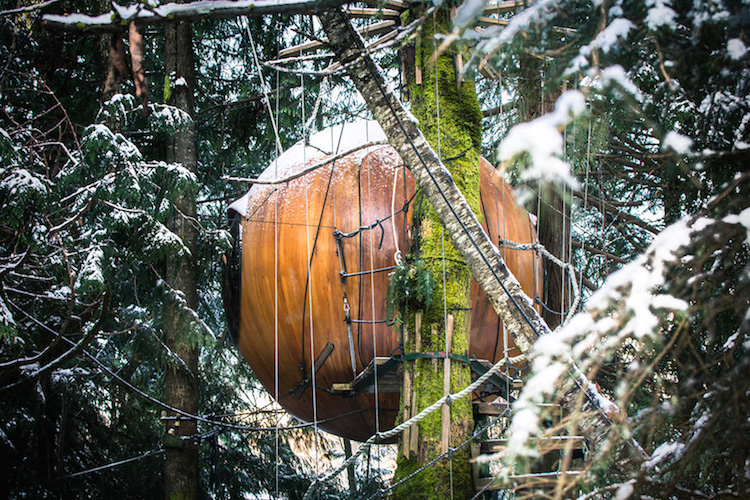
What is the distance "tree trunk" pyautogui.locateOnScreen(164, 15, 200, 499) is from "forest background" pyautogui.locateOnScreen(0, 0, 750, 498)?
90 millimetres

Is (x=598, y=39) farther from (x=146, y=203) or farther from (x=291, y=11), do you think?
(x=146, y=203)

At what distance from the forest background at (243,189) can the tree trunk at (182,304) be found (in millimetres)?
90

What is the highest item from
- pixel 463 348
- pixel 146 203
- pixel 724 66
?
pixel 724 66

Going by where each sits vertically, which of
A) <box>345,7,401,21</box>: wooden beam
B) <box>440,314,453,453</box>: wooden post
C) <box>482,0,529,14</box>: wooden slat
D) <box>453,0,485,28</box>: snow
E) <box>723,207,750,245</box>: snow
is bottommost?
<box>440,314,453,453</box>: wooden post

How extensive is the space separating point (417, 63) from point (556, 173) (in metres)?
3.15

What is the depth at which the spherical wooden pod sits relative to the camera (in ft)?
15.6

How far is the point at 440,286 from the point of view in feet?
13.6

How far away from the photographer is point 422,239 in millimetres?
4355

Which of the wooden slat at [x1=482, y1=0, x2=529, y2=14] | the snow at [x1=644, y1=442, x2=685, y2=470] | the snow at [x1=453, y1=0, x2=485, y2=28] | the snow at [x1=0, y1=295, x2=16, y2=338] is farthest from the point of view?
the snow at [x1=0, y1=295, x2=16, y2=338]

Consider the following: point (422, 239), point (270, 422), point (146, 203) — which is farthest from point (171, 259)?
point (270, 422)

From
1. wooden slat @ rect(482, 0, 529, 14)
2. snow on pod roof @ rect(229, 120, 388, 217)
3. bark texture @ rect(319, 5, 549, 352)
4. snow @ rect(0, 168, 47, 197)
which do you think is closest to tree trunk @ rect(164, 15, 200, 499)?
snow on pod roof @ rect(229, 120, 388, 217)

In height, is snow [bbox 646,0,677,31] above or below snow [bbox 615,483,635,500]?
above

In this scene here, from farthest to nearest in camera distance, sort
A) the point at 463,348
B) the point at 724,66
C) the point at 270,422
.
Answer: the point at 270,422
the point at 463,348
the point at 724,66

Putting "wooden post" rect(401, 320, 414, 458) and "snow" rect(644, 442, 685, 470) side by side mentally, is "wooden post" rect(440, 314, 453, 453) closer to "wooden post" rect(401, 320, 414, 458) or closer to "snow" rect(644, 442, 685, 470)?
"wooden post" rect(401, 320, 414, 458)
